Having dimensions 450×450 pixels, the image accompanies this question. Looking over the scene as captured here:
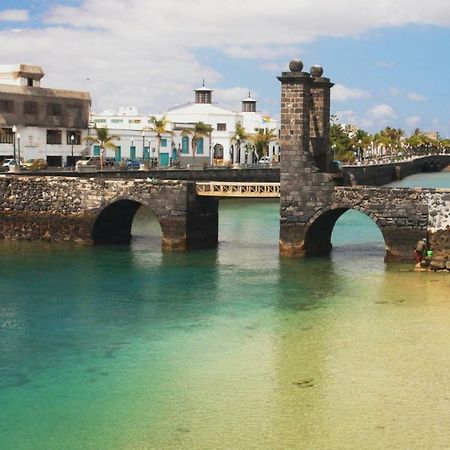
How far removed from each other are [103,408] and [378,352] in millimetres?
7963

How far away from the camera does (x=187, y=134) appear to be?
94375 mm

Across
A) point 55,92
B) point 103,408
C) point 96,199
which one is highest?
point 55,92

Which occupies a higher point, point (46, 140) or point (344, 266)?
point (46, 140)

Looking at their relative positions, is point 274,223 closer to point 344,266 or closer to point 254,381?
point 344,266

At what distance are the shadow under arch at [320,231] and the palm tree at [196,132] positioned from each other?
167 ft

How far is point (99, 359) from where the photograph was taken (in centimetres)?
2383

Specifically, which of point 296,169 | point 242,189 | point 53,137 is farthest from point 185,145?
point 296,169

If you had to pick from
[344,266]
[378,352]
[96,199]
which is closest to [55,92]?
[96,199]

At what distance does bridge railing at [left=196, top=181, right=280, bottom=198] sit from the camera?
138 feet

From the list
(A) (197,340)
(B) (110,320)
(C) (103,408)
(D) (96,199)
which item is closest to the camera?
(C) (103,408)

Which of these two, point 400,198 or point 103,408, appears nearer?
A: point 103,408

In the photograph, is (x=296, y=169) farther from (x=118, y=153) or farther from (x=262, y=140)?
(x=262, y=140)

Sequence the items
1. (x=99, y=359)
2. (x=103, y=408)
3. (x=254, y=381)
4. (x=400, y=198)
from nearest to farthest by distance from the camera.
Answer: (x=103, y=408) < (x=254, y=381) < (x=99, y=359) < (x=400, y=198)

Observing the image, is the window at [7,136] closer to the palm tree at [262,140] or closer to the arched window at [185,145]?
the arched window at [185,145]
